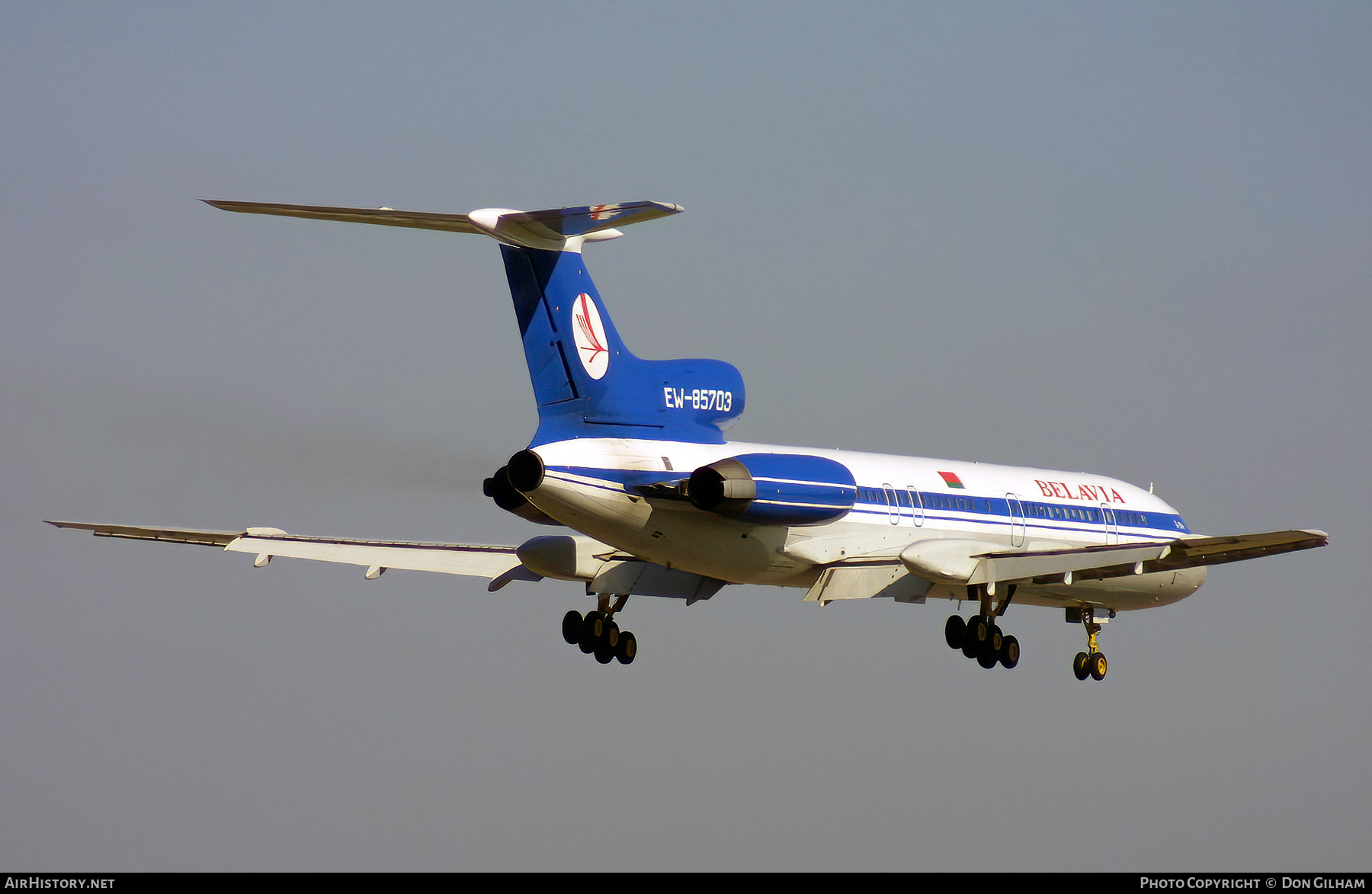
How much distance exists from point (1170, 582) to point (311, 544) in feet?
57.7

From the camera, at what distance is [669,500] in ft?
83.2

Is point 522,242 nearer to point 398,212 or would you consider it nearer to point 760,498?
point 398,212

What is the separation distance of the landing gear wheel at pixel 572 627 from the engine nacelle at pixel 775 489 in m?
4.55

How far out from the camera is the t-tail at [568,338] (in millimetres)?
24000

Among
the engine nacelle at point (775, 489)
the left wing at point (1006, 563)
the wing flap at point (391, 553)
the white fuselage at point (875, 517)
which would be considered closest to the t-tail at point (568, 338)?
the white fuselage at point (875, 517)

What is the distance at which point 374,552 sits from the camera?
3089 cm

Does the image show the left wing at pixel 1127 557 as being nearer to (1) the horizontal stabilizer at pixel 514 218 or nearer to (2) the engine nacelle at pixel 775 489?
(2) the engine nacelle at pixel 775 489

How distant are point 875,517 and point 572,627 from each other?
5416 mm

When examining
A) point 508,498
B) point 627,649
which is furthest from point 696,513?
point 627,649

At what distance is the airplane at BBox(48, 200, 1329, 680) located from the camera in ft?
80.9

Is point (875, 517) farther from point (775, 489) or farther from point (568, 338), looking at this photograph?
point (568, 338)

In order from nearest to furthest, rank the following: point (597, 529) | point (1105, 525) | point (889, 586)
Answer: point (597, 529)
point (889, 586)
point (1105, 525)

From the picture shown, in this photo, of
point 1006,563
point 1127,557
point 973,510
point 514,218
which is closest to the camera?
point 514,218
